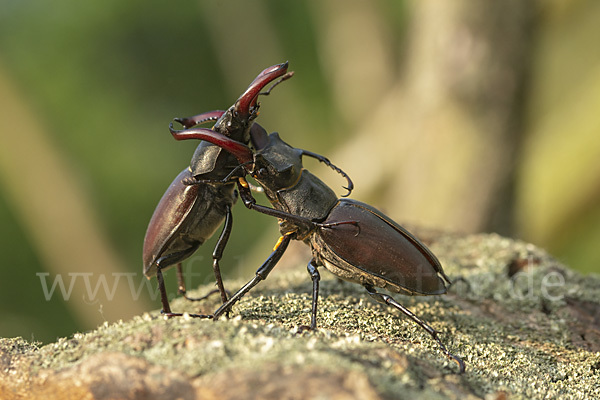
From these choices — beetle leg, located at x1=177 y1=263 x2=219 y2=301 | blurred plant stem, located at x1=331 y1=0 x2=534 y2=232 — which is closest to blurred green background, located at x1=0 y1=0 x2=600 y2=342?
blurred plant stem, located at x1=331 y1=0 x2=534 y2=232

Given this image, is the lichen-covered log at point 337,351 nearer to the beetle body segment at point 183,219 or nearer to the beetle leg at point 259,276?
the beetle leg at point 259,276

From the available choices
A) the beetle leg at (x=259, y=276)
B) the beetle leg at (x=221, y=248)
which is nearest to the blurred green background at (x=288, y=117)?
the beetle leg at (x=221, y=248)

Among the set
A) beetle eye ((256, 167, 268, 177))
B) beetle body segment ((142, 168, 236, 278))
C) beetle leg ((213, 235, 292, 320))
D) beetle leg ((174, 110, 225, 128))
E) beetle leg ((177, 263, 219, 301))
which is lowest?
beetle leg ((177, 263, 219, 301))

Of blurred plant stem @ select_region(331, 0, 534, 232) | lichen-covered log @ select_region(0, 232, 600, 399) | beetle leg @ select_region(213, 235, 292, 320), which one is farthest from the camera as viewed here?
blurred plant stem @ select_region(331, 0, 534, 232)

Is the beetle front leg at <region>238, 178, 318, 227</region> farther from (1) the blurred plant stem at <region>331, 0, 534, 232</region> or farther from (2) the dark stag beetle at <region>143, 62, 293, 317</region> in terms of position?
(1) the blurred plant stem at <region>331, 0, 534, 232</region>

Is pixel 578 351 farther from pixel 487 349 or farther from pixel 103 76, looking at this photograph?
pixel 103 76

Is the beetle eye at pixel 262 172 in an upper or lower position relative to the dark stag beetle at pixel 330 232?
upper

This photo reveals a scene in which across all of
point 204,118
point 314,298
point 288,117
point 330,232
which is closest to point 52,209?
point 288,117
